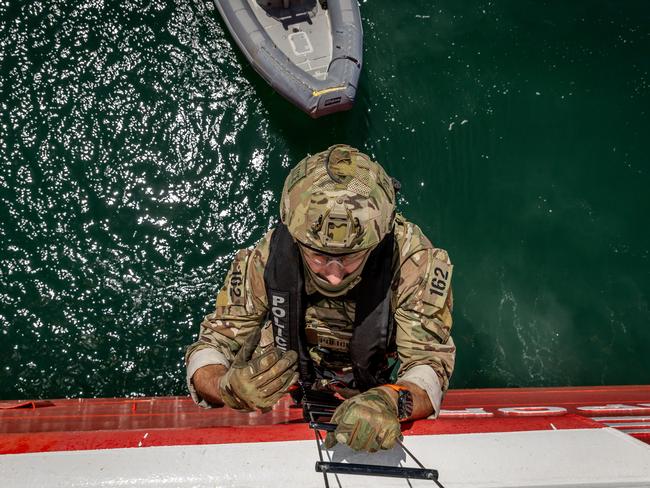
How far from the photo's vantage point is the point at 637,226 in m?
6.17

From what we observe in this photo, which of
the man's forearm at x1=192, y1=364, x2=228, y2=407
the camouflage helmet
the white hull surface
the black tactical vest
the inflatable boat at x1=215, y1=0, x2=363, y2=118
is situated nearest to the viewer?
the white hull surface

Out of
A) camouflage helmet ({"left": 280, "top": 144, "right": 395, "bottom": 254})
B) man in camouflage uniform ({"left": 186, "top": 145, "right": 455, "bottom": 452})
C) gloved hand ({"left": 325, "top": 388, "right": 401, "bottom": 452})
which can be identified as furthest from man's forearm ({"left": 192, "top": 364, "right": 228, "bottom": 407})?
camouflage helmet ({"left": 280, "top": 144, "right": 395, "bottom": 254})

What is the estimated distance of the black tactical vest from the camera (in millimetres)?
2869

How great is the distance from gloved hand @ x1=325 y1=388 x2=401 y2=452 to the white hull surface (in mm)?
104

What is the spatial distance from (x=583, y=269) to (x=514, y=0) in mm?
3322

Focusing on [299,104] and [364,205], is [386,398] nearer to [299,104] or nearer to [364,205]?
[364,205]

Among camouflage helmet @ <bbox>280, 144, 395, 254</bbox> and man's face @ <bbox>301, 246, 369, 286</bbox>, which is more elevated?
camouflage helmet @ <bbox>280, 144, 395, 254</bbox>

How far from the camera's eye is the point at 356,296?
2.97 metres

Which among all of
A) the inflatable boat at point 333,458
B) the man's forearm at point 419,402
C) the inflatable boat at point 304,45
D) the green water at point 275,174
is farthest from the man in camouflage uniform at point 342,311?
the inflatable boat at point 304,45

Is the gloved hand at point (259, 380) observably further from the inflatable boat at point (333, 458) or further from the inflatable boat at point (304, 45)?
the inflatable boat at point (304, 45)

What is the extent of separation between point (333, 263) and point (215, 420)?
4.60ft

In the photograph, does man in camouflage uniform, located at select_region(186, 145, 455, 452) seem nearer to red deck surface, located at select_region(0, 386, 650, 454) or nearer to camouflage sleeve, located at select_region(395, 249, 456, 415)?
A: camouflage sleeve, located at select_region(395, 249, 456, 415)

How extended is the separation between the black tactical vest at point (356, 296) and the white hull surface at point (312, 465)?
0.57m

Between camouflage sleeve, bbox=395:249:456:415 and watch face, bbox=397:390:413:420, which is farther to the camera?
camouflage sleeve, bbox=395:249:456:415
